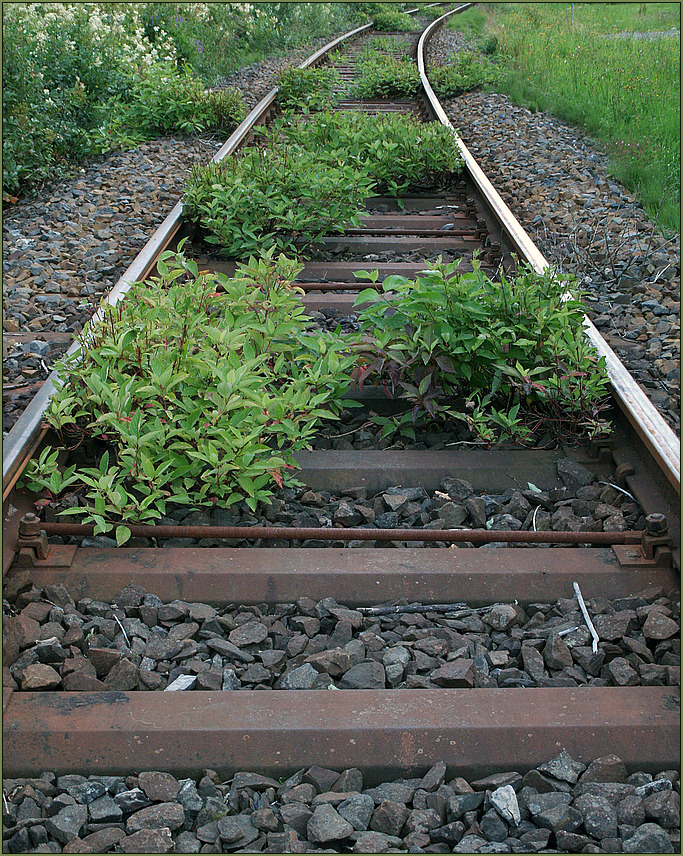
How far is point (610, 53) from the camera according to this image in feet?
33.5

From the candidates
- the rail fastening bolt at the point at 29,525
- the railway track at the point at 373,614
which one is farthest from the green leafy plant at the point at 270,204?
the rail fastening bolt at the point at 29,525

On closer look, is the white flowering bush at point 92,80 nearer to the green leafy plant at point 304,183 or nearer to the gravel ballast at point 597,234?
the green leafy plant at point 304,183

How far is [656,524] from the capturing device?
2203 millimetres

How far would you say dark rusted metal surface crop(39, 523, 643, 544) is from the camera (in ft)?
7.41

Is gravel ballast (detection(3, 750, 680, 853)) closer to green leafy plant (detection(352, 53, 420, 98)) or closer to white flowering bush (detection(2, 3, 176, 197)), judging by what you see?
white flowering bush (detection(2, 3, 176, 197))

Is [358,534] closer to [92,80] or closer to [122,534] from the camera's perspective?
[122,534]

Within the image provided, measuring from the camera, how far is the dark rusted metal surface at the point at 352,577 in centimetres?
212

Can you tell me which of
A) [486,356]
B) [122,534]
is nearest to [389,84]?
[486,356]

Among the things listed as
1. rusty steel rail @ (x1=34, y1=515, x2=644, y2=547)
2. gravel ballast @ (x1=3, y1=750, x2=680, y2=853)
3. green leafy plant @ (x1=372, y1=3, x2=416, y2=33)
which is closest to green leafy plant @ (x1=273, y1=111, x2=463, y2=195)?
rusty steel rail @ (x1=34, y1=515, x2=644, y2=547)

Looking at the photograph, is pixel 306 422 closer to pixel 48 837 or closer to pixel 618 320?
pixel 48 837

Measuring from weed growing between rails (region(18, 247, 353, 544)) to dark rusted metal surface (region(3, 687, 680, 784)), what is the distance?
0.62 m

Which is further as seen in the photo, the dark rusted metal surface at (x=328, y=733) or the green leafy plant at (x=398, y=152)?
the green leafy plant at (x=398, y=152)

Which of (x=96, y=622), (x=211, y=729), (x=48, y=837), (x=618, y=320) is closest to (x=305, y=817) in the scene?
(x=211, y=729)

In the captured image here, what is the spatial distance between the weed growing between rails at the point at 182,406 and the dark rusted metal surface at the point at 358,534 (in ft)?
0.22
